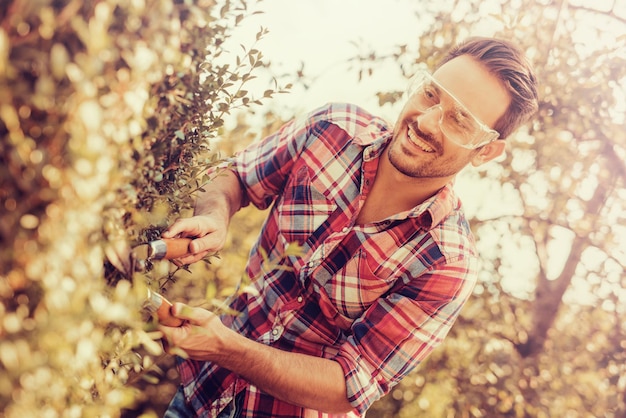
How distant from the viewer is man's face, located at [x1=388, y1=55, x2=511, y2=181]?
312 cm

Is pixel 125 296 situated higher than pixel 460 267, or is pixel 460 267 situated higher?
pixel 125 296

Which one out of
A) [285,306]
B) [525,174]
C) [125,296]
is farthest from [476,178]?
[125,296]

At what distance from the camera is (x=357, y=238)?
303 centimetres

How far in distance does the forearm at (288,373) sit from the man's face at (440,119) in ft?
3.97

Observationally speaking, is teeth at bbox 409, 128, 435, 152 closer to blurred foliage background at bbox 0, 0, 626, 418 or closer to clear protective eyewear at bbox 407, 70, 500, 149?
clear protective eyewear at bbox 407, 70, 500, 149

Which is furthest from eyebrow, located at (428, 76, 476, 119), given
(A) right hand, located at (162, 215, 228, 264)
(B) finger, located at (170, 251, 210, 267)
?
(B) finger, located at (170, 251, 210, 267)

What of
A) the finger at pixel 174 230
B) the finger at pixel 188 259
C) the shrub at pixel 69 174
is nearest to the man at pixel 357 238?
the finger at pixel 188 259

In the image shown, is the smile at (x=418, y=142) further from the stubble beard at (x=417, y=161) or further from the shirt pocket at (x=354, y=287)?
the shirt pocket at (x=354, y=287)

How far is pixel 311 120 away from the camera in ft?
10.8

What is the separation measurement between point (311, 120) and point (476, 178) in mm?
3458

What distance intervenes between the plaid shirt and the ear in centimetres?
36

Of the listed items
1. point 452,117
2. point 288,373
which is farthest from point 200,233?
point 452,117

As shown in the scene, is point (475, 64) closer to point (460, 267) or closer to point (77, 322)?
point (460, 267)

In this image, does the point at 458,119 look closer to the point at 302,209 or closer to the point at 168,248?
the point at 302,209
